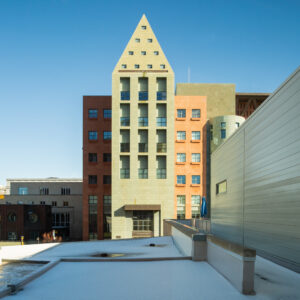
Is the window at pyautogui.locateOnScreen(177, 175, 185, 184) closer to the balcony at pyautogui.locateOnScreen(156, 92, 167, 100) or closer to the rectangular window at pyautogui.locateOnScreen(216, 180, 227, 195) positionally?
the balcony at pyautogui.locateOnScreen(156, 92, 167, 100)

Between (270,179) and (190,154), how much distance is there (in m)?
35.1

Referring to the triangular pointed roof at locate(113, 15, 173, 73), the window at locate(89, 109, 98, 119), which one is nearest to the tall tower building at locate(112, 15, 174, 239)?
the triangular pointed roof at locate(113, 15, 173, 73)

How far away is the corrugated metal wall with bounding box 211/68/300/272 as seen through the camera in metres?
11.4

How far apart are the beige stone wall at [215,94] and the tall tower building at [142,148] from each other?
12.0 m

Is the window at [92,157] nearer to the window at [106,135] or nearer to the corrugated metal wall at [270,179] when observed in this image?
the window at [106,135]

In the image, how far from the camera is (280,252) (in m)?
12.4

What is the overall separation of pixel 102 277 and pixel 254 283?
229 inches

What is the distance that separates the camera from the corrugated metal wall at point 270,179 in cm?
1144

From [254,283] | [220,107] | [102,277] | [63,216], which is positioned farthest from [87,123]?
[254,283]

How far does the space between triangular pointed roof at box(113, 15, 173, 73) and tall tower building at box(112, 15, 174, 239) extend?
0.17m

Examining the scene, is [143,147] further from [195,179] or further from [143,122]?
[195,179]

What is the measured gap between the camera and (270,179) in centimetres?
1378

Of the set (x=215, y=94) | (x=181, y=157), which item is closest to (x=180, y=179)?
(x=181, y=157)

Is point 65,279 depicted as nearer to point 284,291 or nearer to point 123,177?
point 284,291
